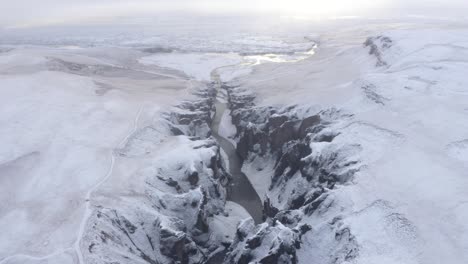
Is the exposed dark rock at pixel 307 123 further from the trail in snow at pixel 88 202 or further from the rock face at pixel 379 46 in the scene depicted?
the trail in snow at pixel 88 202

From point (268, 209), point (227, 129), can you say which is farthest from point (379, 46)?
point (268, 209)

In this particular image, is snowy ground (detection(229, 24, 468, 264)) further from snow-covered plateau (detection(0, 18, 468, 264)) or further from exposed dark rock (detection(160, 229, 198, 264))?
exposed dark rock (detection(160, 229, 198, 264))

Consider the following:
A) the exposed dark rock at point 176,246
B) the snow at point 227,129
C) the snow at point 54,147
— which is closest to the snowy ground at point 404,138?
the snow at point 227,129

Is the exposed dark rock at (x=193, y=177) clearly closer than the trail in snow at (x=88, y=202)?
No

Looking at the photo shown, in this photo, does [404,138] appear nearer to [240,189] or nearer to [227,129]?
[240,189]

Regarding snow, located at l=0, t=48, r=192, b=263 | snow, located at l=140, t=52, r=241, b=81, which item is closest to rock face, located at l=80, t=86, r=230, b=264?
snow, located at l=0, t=48, r=192, b=263

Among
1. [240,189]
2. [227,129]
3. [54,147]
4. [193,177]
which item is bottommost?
[240,189]
